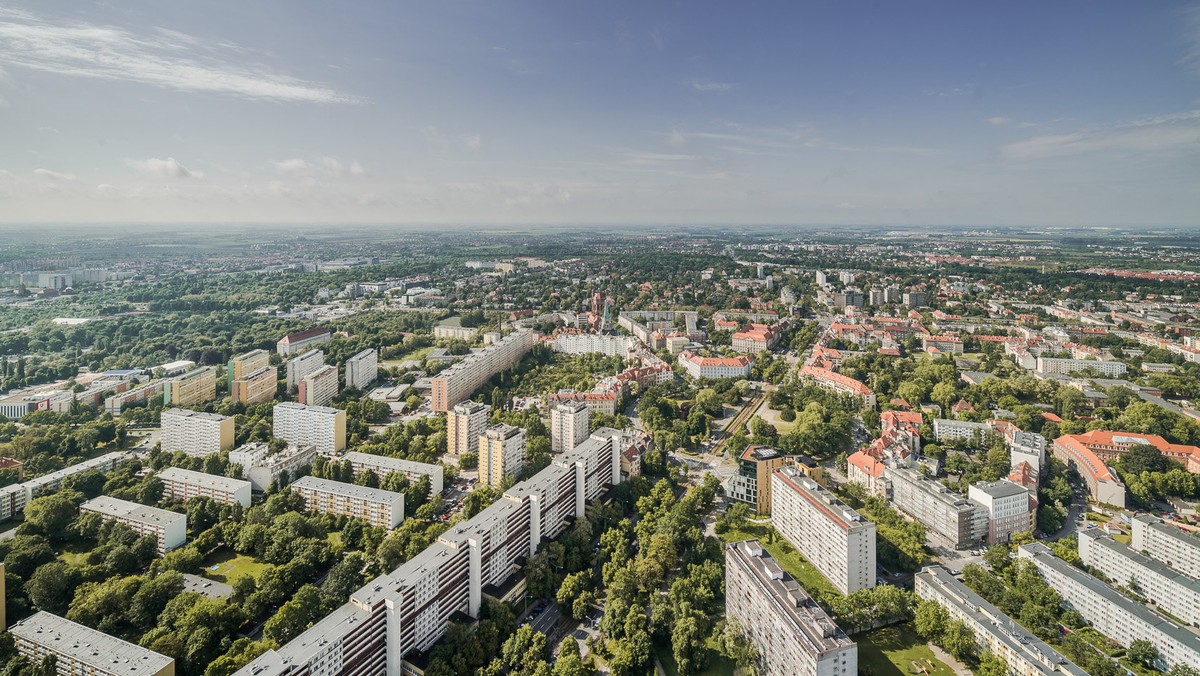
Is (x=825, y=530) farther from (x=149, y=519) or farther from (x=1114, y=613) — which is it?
(x=149, y=519)

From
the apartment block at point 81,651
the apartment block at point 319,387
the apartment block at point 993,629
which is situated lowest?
the apartment block at point 993,629

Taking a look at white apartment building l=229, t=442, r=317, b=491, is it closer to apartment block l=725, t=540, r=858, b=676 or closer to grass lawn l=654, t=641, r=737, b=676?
grass lawn l=654, t=641, r=737, b=676

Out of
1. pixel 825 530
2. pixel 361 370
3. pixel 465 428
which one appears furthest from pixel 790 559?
pixel 361 370

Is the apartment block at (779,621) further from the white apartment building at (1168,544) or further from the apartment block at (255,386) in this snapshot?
the apartment block at (255,386)

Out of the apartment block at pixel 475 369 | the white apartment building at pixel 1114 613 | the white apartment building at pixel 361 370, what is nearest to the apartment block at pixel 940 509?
the white apartment building at pixel 1114 613

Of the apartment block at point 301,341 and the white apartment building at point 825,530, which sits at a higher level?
the apartment block at point 301,341

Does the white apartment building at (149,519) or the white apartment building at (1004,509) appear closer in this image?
the white apartment building at (149,519)

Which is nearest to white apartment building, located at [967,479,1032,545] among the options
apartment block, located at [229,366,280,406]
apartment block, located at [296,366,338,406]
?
apartment block, located at [296,366,338,406]

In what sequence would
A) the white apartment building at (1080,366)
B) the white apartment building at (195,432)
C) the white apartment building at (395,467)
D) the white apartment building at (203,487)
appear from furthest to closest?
the white apartment building at (1080,366) < the white apartment building at (195,432) < the white apartment building at (395,467) < the white apartment building at (203,487)
